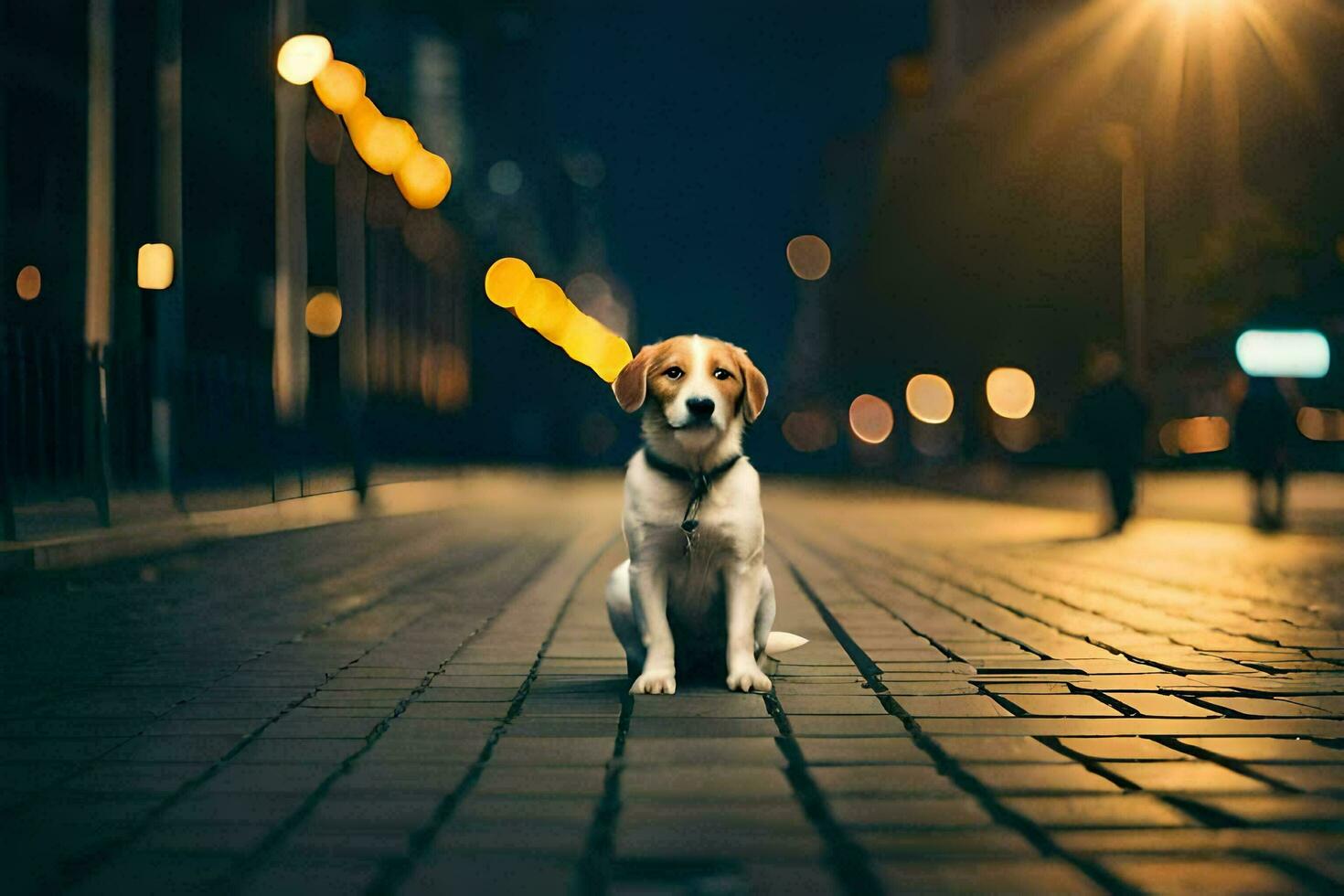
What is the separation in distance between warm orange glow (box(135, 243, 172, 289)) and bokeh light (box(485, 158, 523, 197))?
188ft

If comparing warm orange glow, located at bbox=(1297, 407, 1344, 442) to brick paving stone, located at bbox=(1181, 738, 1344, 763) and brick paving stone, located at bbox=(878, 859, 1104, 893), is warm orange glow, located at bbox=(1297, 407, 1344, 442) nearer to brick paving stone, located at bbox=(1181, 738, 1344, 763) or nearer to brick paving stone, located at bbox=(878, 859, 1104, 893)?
brick paving stone, located at bbox=(1181, 738, 1344, 763)

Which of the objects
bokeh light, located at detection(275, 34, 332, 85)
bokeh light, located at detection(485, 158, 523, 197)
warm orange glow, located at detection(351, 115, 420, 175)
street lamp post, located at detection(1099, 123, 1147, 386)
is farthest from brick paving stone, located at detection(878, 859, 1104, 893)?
bokeh light, located at detection(485, 158, 523, 197)

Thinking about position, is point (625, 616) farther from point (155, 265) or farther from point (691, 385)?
point (155, 265)

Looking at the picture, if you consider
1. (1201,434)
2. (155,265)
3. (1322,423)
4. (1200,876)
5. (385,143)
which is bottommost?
(1200,876)

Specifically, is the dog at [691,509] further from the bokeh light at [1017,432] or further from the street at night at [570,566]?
the bokeh light at [1017,432]

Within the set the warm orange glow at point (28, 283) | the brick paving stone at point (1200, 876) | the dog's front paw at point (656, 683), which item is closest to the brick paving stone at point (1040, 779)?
the brick paving stone at point (1200, 876)

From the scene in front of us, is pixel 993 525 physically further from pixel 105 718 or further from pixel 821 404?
pixel 821 404

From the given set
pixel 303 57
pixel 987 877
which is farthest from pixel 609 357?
pixel 987 877

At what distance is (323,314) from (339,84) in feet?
51.2

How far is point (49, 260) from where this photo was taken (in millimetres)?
21141

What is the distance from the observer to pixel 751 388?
598cm

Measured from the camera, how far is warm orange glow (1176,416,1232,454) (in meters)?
45.3

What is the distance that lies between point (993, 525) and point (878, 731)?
1392cm

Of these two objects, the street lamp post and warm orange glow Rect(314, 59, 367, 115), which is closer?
warm orange glow Rect(314, 59, 367, 115)
